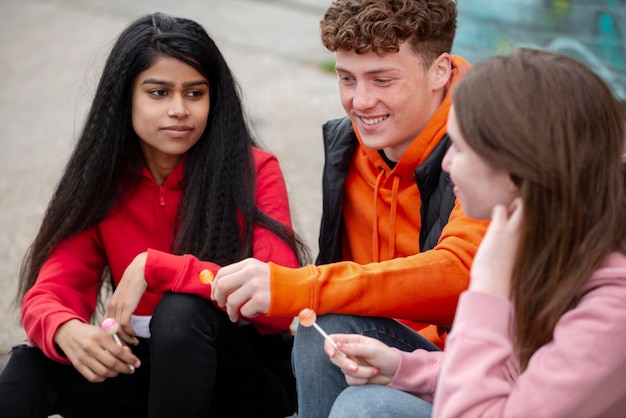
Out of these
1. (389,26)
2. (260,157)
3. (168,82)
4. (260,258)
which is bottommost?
(260,258)

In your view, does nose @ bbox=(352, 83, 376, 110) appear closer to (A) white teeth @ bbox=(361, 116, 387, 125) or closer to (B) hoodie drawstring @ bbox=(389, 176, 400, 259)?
(A) white teeth @ bbox=(361, 116, 387, 125)

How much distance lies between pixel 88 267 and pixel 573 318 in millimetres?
1686

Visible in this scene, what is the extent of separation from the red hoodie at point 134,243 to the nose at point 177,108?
19cm

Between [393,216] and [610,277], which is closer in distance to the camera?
[610,277]

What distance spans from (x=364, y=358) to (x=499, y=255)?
0.53 metres

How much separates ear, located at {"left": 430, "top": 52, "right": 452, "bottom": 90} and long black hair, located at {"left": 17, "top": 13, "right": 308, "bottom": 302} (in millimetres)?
623

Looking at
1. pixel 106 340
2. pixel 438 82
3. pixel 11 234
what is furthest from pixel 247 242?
pixel 11 234

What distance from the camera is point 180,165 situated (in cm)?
296

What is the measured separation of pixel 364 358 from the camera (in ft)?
7.15

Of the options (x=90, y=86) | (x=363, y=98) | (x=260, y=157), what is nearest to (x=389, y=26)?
(x=363, y=98)

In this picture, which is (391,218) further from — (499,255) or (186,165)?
(499,255)

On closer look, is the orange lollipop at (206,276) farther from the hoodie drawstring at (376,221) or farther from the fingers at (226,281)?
the hoodie drawstring at (376,221)

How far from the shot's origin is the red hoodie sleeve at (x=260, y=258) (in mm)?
2537

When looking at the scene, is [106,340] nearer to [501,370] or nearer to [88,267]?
[88,267]
